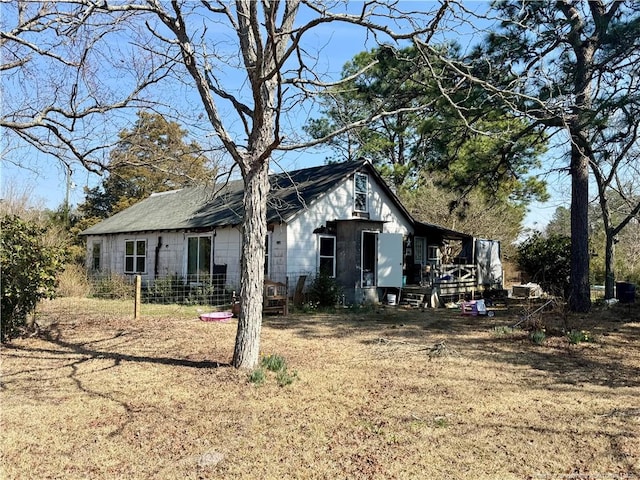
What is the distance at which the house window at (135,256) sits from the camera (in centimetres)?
2161

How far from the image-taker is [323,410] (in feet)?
16.8

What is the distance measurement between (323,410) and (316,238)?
37.0 ft

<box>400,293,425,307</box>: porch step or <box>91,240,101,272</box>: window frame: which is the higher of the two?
<box>91,240,101,272</box>: window frame

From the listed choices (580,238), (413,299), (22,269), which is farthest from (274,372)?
(413,299)

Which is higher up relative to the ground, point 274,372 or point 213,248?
point 213,248

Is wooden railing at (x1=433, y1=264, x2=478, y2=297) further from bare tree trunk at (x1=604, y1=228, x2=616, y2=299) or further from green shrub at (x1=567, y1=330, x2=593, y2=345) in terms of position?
green shrub at (x1=567, y1=330, x2=593, y2=345)

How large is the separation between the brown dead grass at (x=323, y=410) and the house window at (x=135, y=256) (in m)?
12.8

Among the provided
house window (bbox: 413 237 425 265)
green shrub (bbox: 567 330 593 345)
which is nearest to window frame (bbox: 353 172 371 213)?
house window (bbox: 413 237 425 265)

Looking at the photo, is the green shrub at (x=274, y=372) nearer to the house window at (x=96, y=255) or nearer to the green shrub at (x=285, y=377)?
the green shrub at (x=285, y=377)

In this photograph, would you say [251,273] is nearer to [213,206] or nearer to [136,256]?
[213,206]

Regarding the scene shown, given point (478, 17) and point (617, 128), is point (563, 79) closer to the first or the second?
point (617, 128)

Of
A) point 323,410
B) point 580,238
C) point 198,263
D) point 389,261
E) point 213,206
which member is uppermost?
point 213,206

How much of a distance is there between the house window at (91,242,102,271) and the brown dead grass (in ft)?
57.0

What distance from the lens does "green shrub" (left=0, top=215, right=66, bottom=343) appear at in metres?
7.84
